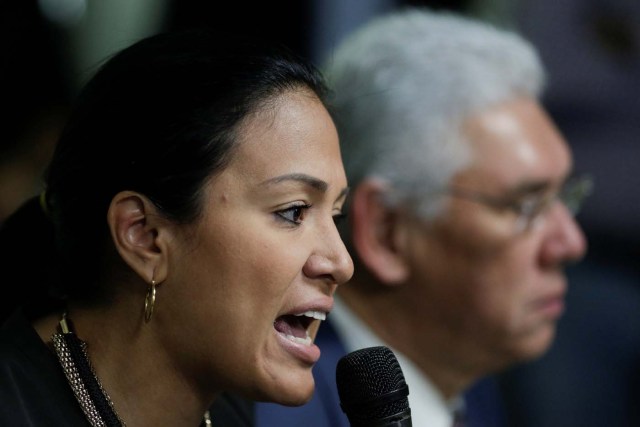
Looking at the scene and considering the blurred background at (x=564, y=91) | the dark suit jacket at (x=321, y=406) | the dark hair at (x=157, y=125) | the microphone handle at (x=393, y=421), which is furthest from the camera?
the blurred background at (x=564, y=91)

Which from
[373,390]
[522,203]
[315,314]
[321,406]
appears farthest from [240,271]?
[522,203]

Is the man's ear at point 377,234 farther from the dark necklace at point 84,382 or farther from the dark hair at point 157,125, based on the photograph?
the dark necklace at point 84,382

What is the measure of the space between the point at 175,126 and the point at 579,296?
1.87m

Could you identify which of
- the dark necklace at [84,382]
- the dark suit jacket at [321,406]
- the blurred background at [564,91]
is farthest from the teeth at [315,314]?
the blurred background at [564,91]

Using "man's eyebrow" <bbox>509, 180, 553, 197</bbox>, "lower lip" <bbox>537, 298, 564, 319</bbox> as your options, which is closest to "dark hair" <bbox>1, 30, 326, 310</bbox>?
"man's eyebrow" <bbox>509, 180, 553, 197</bbox>

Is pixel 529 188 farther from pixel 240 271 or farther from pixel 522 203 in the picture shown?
pixel 240 271

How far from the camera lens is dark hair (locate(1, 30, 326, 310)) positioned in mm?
1628

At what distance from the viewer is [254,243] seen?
5.37 feet

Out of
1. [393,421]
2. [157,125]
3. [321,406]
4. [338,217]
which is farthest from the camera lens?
[321,406]

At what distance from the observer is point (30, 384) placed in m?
1.68

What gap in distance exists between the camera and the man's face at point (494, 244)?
8.57 ft

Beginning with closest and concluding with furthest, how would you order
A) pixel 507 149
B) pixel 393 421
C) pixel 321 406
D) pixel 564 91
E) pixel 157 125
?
1. pixel 393 421
2. pixel 157 125
3. pixel 321 406
4. pixel 507 149
5. pixel 564 91

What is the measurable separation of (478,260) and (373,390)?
1103mm

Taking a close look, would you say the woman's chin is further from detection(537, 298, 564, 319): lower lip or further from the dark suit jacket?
detection(537, 298, 564, 319): lower lip
